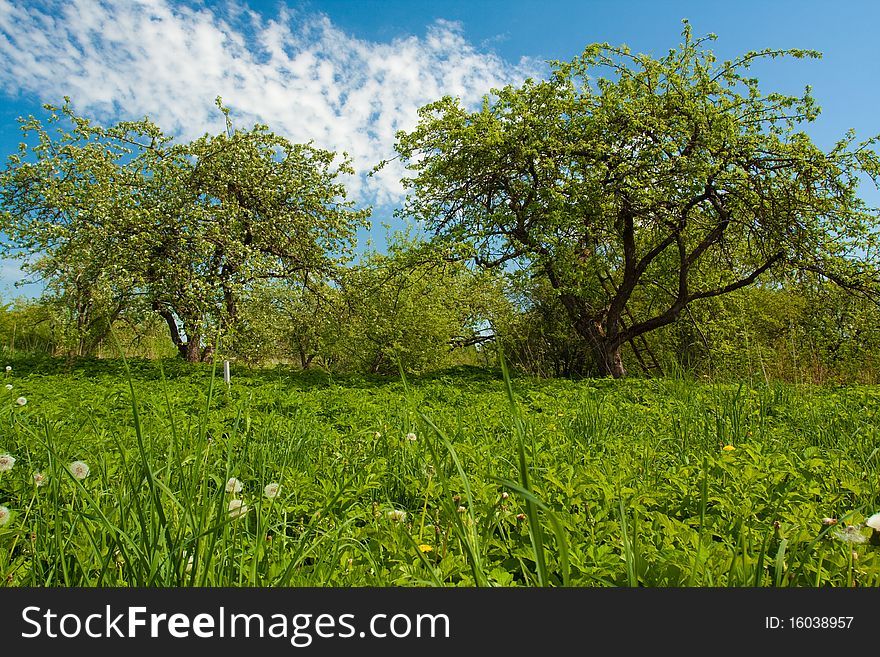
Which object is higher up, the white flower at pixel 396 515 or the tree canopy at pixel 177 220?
the tree canopy at pixel 177 220

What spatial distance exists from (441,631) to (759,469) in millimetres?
2330

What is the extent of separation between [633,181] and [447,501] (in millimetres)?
9973

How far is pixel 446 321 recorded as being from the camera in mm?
17703

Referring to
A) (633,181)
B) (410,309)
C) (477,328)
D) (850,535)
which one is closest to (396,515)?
(850,535)

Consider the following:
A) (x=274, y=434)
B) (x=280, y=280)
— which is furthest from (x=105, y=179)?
(x=274, y=434)

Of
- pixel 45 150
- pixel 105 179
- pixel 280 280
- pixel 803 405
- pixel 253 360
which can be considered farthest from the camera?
pixel 253 360

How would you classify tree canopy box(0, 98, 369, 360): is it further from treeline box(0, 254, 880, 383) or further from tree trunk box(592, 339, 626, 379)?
tree trunk box(592, 339, 626, 379)

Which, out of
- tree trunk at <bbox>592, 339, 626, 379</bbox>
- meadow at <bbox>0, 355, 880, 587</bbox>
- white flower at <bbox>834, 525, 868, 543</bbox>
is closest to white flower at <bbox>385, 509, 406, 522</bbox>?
meadow at <bbox>0, 355, 880, 587</bbox>

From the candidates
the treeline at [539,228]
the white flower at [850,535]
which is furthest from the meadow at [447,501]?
the treeline at [539,228]

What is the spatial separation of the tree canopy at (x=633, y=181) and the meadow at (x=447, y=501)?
5.89 meters

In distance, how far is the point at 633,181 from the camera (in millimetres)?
9969

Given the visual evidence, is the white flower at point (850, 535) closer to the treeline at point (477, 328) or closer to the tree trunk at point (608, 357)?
the treeline at point (477, 328)

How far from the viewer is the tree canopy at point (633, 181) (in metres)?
10.1

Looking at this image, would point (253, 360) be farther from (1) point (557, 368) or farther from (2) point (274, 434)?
(2) point (274, 434)
